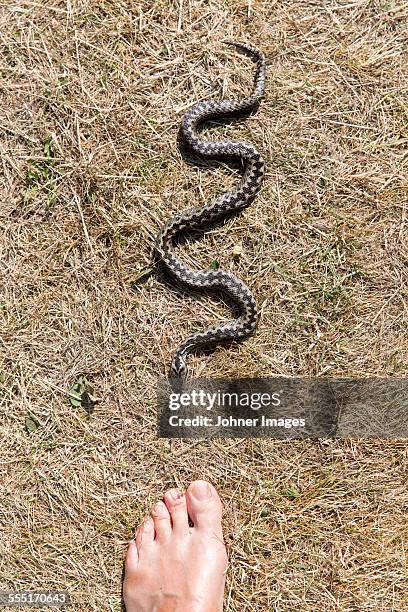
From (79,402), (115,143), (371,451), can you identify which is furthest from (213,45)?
(371,451)

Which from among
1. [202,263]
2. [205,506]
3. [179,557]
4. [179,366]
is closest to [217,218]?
[202,263]

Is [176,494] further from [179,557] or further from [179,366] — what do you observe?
[179,366]

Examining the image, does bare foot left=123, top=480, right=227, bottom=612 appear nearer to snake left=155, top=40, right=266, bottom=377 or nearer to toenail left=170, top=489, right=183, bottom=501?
toenail left=170, top=489, right=183, bottom=501

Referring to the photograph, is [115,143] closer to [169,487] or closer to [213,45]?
[213,45]

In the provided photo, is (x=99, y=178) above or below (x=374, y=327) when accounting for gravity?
above

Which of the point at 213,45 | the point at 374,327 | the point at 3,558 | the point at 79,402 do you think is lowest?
the point at 3,558

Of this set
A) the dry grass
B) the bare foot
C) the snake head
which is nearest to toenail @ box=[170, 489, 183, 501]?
the bare foot
